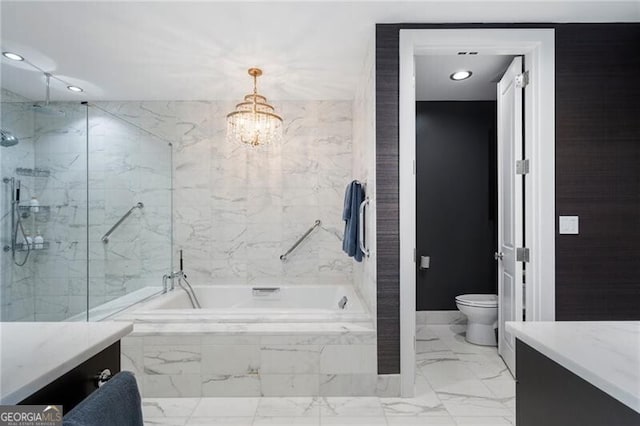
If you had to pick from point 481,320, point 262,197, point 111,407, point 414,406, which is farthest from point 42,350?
point 481,320

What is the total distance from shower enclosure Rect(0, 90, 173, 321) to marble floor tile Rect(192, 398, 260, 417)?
3.45ft

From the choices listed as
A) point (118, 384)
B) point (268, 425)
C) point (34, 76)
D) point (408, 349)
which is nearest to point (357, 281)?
point (408, 349)

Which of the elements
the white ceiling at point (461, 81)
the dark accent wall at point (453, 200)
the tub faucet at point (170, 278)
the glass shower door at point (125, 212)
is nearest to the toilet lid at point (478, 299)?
the dark accent wall at point (453, 200)

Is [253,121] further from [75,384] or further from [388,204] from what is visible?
[75,384]

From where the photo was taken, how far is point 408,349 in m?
2.13

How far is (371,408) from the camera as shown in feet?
6.73

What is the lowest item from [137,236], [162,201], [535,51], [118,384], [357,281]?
[357,281]

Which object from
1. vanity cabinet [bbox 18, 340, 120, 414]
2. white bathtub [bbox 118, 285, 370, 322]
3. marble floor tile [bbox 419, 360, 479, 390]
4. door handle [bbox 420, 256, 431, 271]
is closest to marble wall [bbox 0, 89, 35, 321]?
white bathtub [bbox 118, 285, 370, 322]

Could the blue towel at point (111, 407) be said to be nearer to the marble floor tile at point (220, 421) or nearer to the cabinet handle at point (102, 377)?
the cabinet handle at point (102, 377)

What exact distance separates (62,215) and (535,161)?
10.4ft

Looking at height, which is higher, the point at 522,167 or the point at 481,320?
the point at 522,167

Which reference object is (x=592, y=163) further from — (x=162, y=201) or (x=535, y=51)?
(x=162, y=201)

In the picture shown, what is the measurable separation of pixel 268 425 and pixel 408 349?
92cm

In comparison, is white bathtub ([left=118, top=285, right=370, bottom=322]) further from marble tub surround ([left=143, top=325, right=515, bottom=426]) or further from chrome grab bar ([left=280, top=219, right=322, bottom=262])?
marble tub surround ([left=143, top=325, right=515, bottom=426])
